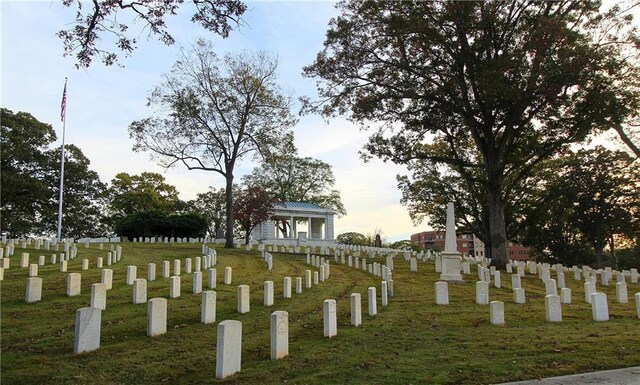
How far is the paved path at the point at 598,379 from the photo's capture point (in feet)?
19.8

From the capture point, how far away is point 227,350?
19.8ft

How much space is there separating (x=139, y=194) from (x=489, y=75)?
4024 cm

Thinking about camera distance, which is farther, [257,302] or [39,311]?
[257,302]

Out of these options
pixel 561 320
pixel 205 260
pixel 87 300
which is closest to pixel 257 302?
pixel 87 300

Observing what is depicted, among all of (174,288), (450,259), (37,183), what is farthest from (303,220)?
(174,288)

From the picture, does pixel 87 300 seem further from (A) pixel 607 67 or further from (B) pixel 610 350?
(A) pixel 607 67

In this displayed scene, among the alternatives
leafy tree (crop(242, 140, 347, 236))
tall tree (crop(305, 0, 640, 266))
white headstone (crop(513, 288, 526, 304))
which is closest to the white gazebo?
leafy tree (crop(242, 140, 347, 236))

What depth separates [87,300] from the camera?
10508 millimetres

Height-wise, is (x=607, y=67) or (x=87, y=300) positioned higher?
(x=607, y=67)

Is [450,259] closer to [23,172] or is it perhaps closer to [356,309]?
[356,309]

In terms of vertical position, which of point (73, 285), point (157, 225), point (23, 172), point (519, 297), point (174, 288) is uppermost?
point (23, 172)

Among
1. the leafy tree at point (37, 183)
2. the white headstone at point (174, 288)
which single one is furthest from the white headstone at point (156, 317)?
the leafy tree at point (37, 183)

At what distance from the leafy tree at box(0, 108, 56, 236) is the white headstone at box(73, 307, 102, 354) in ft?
110

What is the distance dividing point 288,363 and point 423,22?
1866 cm
